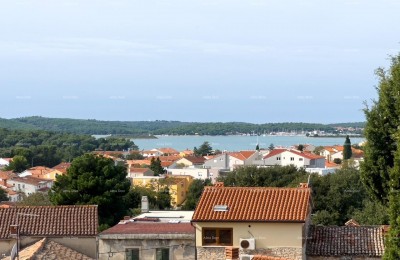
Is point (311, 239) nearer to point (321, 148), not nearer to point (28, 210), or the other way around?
point (28, 210)

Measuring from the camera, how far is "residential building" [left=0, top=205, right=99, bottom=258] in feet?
99.3

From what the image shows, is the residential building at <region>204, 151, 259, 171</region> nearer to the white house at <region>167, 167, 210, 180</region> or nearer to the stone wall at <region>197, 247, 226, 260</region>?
the white house at <region>167, 167, 210, 180</region>

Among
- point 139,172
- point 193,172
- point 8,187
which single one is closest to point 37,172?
point 139,172

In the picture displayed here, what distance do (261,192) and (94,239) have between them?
5633 mm

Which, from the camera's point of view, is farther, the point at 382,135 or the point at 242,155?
the point at 242,155

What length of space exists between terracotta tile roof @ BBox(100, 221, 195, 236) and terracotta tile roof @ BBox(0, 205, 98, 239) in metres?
1.02

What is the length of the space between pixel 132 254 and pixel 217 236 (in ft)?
9.90

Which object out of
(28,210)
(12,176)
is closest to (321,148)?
(12,176)

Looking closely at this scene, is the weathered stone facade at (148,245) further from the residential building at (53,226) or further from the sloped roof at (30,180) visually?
A: the sloped roof at (30,180)

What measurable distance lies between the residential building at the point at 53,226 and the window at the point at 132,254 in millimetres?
1449

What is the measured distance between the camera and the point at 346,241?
92.5 ft

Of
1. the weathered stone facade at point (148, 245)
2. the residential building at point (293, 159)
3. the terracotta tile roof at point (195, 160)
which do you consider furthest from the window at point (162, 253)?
the terracotta tile roof at point (195, 160)

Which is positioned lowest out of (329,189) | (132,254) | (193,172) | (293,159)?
(193,172)

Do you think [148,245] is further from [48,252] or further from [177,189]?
[177,189]
